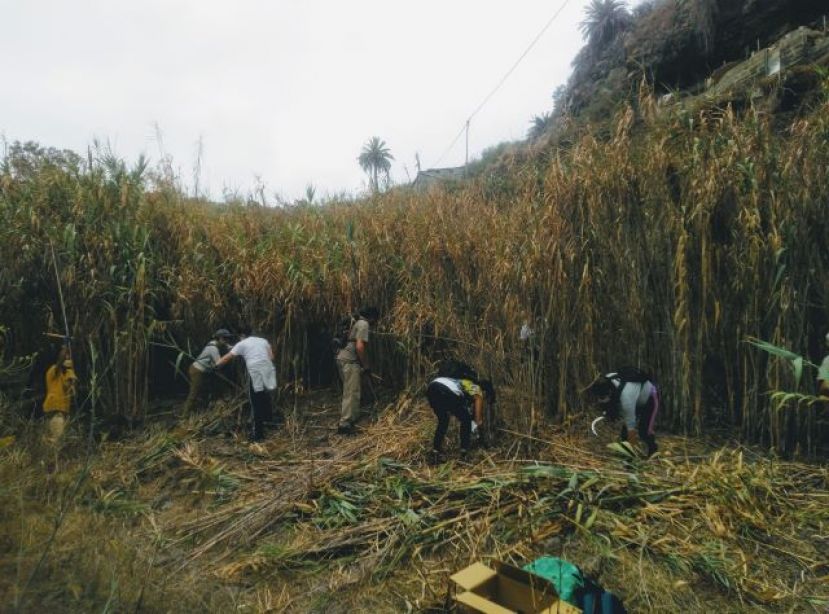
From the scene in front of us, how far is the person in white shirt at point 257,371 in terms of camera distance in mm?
5695

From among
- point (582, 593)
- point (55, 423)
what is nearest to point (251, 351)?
point (55, 423)

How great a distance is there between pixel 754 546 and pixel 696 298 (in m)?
2.19

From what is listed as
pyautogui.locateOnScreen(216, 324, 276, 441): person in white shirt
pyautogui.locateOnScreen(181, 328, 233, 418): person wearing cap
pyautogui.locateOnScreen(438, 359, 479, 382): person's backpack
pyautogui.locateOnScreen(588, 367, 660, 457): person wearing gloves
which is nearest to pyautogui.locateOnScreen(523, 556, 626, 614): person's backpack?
pyautogui.locateOnScreen(588, 367, 660, 457): person wearing gloves

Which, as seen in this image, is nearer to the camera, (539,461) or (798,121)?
(539,461)

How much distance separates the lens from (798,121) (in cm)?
463

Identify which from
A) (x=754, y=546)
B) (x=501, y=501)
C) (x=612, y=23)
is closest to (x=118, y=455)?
(x=501, y=501)

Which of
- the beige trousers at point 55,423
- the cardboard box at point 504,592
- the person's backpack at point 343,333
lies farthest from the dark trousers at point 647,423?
the beige trousers at point 55,423

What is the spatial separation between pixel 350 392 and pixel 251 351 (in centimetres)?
117

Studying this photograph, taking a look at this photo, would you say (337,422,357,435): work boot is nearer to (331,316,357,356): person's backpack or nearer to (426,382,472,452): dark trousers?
(331,316,357,356): person's backpack

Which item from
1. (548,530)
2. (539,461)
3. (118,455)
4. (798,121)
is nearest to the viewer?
(548,530)

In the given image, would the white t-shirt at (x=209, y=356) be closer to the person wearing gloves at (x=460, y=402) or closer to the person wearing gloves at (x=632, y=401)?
the person wearing gloves at (x=460, y=402)

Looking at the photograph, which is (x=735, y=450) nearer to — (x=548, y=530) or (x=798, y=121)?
(x=548, y=530)

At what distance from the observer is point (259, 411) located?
588 centimetres

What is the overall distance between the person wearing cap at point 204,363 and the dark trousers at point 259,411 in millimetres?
636
